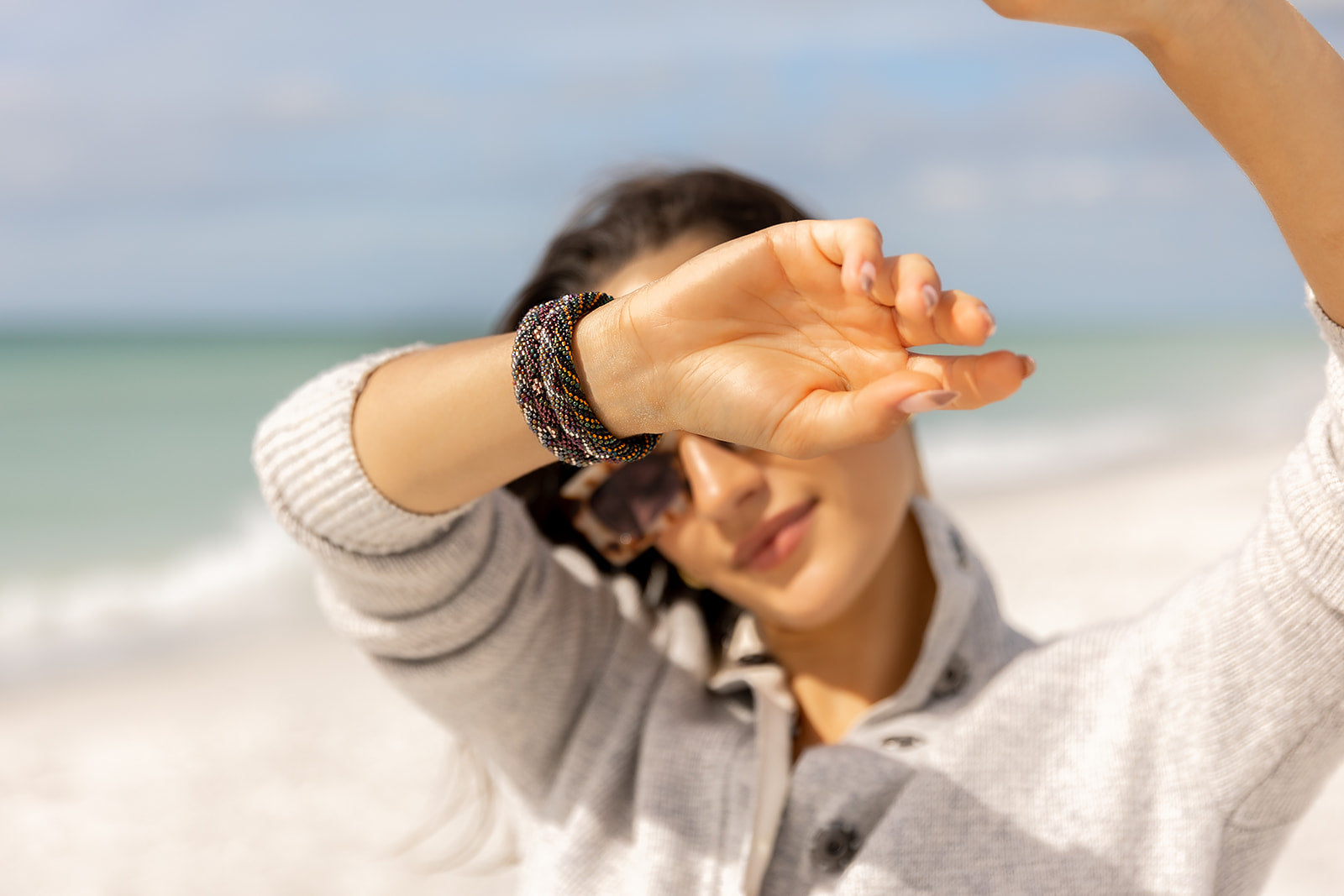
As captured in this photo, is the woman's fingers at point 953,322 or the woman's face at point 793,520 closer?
the woman's fingers at point 953,322

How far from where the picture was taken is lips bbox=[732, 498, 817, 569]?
1.77m

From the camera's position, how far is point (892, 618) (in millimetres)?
2018

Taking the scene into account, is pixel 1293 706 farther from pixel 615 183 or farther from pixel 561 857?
pixel 615 183

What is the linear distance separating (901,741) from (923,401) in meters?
0.97

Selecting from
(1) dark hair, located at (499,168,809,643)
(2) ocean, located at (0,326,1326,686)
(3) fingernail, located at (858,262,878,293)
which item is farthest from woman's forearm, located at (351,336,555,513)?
(2) ocean, located at (0,326,1326,686)

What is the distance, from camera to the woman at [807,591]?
105cm

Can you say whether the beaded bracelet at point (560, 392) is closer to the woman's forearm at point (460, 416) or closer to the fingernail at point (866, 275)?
the woman's forearm at point (460, 416)

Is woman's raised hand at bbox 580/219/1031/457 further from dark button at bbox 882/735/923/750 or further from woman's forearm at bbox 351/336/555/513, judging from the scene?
dark button at bbox 882/735/923/750

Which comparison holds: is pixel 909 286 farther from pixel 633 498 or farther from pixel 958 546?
pixel 958 546

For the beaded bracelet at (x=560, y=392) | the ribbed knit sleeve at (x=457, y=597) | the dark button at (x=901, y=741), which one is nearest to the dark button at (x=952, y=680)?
the dark button at (x=901, y=741)

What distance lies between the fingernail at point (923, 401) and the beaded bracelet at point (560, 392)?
0.38 m

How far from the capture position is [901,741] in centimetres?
177

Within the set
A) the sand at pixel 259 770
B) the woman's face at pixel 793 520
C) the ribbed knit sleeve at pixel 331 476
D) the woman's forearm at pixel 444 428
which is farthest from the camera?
the sand at pixel 259 770

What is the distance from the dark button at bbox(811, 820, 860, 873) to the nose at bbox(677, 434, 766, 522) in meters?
0.54
